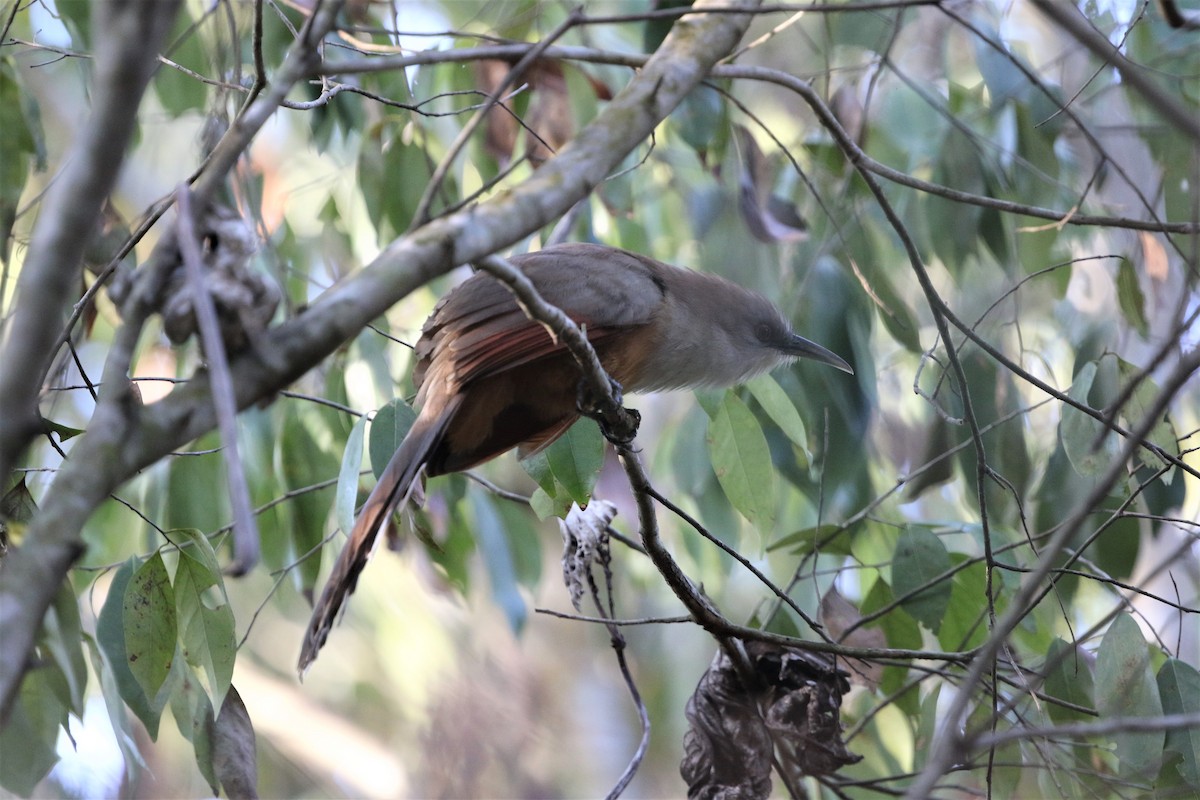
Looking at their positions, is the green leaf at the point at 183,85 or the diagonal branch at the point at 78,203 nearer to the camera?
the diagonal branch at the point at 78,203

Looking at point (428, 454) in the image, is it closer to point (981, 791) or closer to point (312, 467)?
point (312, 467)

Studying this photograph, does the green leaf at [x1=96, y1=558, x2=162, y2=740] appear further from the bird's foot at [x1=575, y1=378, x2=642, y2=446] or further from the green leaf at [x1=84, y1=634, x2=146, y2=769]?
the bird's foot at [x1=575, y1=378, x2=642, y2=446]

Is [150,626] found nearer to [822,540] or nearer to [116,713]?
[116,713]

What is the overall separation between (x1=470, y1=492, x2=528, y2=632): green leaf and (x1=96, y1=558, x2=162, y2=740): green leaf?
5.63 ft

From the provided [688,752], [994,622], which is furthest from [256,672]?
[994,622]

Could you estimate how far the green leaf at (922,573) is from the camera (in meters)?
3.21

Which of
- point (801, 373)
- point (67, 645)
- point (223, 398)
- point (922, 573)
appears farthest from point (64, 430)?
point (801, 373)

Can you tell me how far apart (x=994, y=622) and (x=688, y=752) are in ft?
3.31

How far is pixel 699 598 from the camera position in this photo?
277 cm

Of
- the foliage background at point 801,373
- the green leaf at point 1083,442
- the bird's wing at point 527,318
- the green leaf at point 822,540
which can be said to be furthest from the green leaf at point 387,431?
the green leaf at point 1083,442

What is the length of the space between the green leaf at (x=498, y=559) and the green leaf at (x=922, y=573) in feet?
4.84

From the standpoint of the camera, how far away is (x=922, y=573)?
326 centimetres

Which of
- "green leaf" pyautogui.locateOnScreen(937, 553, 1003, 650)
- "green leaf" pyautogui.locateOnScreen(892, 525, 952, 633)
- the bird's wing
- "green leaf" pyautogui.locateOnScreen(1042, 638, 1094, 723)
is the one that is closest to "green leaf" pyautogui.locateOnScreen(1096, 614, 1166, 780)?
"green leaf" pyautogui.locateOnScreen(1042, 638, 1094, 723)

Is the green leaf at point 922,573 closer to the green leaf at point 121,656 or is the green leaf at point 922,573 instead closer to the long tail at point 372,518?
the long tail at point 372,518
